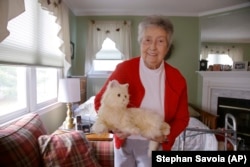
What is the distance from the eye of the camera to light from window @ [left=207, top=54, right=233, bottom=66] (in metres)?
2.61

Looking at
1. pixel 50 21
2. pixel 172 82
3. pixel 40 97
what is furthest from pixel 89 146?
pixel 50 21

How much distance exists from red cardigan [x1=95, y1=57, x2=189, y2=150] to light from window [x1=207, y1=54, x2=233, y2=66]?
2.27 meters

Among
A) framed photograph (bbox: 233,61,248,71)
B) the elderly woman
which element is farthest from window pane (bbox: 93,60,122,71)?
framed photograph (bbox: 233,61,248,71)

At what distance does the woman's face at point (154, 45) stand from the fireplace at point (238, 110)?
2.45 meters

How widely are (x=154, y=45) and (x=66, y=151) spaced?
982mm

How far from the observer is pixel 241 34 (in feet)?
8.68

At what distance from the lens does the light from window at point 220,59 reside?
2611mm

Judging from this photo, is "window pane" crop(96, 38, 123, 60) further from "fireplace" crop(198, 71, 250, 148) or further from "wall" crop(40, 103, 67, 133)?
"fireplace" crop(198, 71, 250, 148)

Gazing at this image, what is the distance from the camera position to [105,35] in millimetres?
2814

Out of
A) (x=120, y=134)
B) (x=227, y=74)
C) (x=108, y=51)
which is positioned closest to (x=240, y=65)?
(x=227, y=74)

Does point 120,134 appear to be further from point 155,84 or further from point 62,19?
point 62,19

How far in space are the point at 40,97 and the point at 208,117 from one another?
1.91m

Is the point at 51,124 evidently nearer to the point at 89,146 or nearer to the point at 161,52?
the point at 89,146

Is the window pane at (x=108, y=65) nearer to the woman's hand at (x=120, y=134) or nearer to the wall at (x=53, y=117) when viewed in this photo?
the woman's hand at (x=120, y=134)
